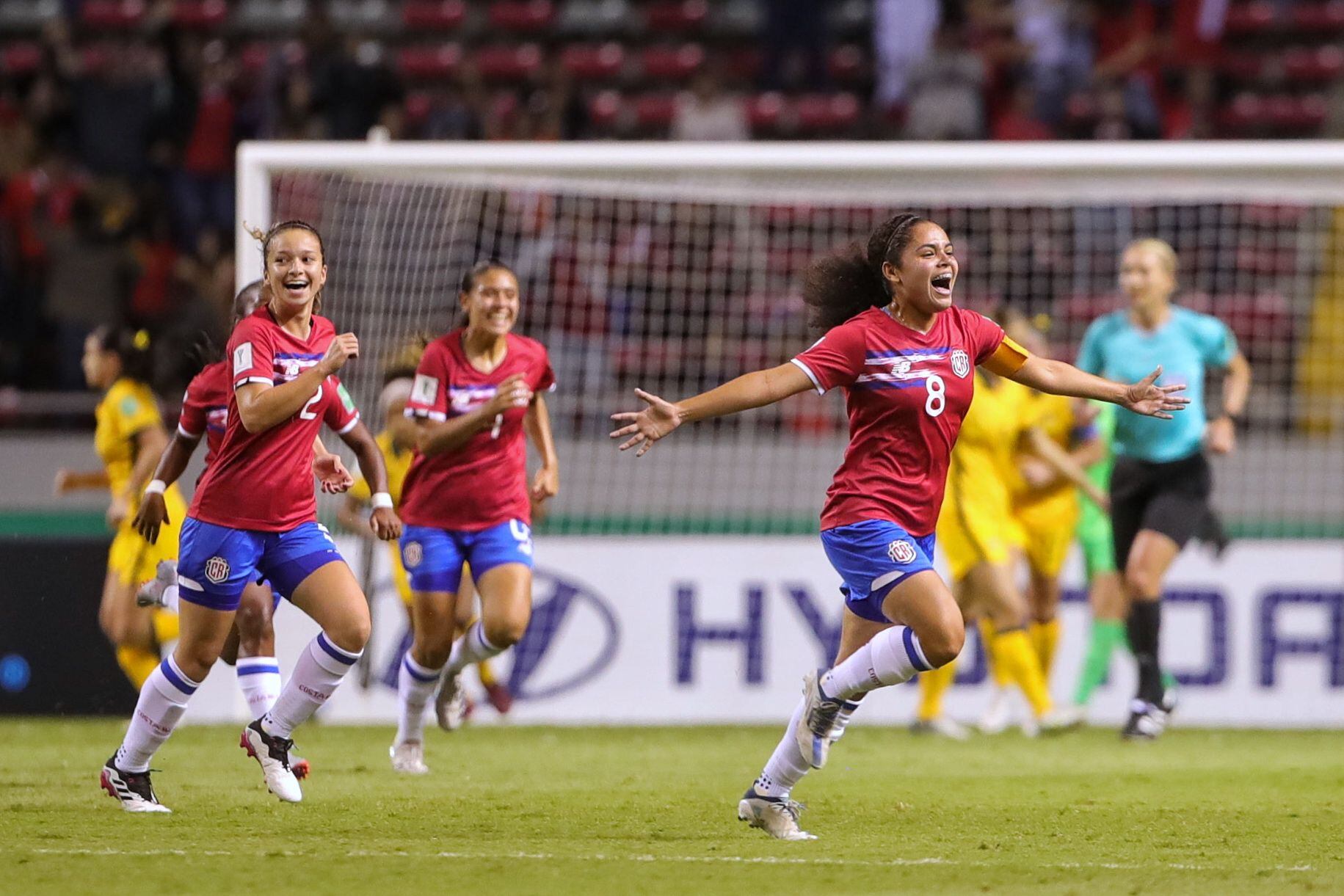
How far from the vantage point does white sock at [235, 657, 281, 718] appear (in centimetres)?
788

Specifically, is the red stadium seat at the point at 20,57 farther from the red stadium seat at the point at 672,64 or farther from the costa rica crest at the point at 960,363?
the costa rica crest at the point at 960,363

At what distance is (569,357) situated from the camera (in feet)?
43.0

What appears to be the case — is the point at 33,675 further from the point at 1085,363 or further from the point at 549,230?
the point at 1085,363

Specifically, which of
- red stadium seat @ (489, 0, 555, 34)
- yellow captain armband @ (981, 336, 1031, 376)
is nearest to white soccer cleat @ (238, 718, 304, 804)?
yellow captain armband @ (981, 336, 1031, 376)

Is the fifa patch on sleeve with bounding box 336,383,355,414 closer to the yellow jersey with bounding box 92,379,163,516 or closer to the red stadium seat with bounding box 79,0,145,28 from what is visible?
the yellow jersey with bounding box 92,379,163,516

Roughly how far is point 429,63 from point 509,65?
2.58 ft

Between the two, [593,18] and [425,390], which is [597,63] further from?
[425,390]

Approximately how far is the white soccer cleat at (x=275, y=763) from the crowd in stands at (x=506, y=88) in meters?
7.27

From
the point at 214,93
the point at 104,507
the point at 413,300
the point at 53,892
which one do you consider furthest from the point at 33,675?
the point at 53,892

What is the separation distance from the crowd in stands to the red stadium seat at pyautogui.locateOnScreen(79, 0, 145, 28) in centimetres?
2

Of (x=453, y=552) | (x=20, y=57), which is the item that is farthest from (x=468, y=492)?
(x=20, y=57)

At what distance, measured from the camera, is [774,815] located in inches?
258

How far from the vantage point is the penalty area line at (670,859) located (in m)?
5.88

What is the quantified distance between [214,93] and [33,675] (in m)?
6.17
